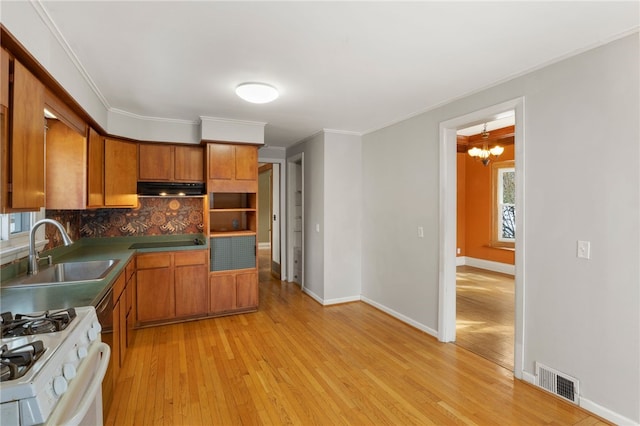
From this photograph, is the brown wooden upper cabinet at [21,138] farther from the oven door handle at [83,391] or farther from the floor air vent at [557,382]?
the floor air vent at [557,382]

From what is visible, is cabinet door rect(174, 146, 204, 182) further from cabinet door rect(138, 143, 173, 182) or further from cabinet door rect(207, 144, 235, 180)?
cabinet door rect(207, 144, 235, 180)

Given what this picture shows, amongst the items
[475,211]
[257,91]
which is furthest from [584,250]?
[475,211]

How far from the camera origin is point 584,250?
2227 mm

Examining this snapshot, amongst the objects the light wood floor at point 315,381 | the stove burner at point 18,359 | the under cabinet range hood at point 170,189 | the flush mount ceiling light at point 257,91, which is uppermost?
the flush mount ceiling light at point 257,91

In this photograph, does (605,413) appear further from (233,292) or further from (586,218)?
(233,292)

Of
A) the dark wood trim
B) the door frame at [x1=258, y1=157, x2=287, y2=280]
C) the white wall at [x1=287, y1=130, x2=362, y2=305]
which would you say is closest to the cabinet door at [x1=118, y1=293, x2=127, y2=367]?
the white wall at [x1=287, y1=130, x2=362, y2=305]

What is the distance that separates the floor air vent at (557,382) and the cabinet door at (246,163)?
137 inches

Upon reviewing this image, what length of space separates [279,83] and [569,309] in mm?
2825

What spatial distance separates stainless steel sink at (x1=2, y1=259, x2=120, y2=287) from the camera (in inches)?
89.4

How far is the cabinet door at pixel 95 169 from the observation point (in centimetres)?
305

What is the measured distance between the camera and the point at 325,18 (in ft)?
6.05

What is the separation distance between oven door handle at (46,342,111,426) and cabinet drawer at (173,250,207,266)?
231 centimetres

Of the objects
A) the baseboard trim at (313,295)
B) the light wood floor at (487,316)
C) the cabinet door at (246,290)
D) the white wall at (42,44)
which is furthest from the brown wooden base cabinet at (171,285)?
the light wood floor at (487,316)

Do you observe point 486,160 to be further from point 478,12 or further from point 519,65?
point 478,12
